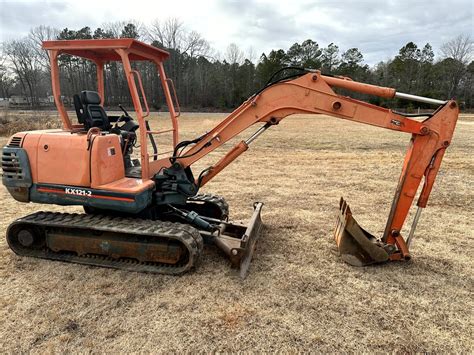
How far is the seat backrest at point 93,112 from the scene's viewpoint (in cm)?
511

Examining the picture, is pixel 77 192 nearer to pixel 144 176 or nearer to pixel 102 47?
pixel 144 176

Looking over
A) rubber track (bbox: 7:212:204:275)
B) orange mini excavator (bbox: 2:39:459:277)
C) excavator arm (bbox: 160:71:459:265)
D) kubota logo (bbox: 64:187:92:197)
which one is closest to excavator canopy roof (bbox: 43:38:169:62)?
orange mini excavator (bbox: 2:39:459:277)

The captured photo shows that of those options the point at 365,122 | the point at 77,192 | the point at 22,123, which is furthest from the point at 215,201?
the point at 22,123

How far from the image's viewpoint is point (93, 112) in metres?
5.18

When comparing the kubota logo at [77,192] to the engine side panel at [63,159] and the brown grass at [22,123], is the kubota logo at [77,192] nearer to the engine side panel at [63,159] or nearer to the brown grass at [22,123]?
the engine side panel at [63,159]

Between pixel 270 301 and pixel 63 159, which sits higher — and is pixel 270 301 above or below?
below

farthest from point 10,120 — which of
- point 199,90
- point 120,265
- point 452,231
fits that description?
point 199,90

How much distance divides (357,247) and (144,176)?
297 centimetres

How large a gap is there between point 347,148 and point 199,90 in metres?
48.5

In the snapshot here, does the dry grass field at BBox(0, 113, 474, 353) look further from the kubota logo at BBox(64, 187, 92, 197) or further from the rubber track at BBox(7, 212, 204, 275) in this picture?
the kubota logo at BBox(64, 187, 92, 197)

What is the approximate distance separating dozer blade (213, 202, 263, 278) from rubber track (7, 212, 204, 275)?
38 centimetres

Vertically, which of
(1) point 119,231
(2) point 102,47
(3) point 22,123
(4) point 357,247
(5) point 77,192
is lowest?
(3) point 22,123

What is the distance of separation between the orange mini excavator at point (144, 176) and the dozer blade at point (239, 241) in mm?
17

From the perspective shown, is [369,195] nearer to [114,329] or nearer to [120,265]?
[120,265]
